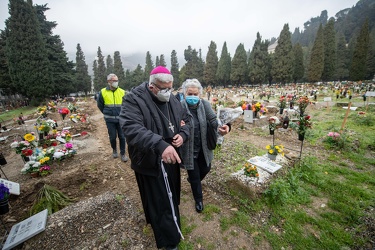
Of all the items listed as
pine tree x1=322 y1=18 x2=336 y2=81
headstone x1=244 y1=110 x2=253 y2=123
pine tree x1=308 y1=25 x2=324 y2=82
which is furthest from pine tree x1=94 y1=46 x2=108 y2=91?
pine tree x1=322 y1=18 x2=336 y2=81

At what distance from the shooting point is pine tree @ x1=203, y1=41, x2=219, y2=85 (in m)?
46.9

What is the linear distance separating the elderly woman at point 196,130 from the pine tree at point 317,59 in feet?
137

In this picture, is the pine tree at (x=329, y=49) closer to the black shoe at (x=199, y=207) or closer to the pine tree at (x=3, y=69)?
the black shoe at (x=199, y=207)

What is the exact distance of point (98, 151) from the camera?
6.02m

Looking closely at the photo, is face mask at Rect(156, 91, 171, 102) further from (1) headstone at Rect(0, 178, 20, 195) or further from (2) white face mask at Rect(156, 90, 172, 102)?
(1) headstone at Rect(0, 178, 20, 195)

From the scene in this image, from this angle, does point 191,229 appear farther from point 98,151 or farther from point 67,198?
point 98,151

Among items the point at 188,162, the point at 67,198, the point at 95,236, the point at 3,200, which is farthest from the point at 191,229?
the point at 3,200

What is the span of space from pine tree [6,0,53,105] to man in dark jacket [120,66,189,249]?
84.4ft

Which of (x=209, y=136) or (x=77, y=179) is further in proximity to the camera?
(x=77, y=179)

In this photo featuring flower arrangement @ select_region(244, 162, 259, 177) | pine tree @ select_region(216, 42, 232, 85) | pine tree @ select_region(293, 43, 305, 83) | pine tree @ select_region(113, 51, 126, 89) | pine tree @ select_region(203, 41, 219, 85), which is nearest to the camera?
flower arrangement @ select_region(244, 162, 259, 177)

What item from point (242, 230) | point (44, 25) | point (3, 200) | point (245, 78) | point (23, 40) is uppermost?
point (44, 25)

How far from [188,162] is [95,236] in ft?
5.57

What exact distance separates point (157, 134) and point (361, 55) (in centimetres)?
4681

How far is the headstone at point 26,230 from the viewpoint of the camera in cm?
216
